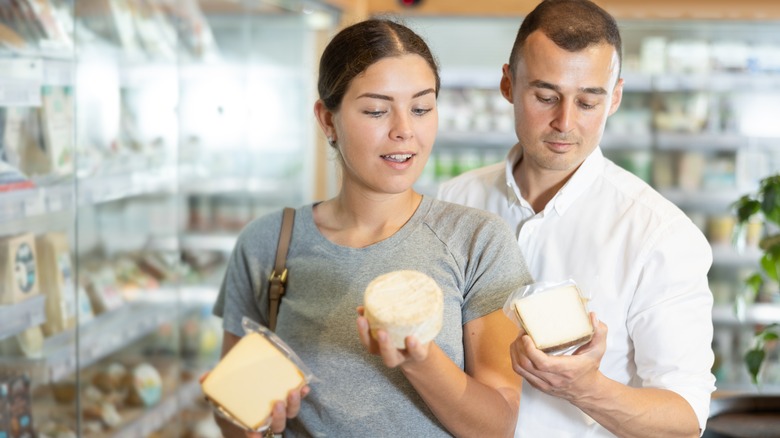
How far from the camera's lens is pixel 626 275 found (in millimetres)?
1670

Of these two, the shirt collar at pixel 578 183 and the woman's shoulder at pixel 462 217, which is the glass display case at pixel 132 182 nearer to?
the woman's shoulder at pixel 462 217

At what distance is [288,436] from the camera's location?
1623 millimetres

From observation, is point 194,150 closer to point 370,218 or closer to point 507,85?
point 507,85

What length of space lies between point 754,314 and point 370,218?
401cm

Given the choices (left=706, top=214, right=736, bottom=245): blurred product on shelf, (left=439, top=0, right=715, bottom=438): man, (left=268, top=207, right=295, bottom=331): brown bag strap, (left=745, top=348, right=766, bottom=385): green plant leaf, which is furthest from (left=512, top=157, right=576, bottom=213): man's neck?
(left=706, top=214, right=736, bottom=245): blurred product on shelf

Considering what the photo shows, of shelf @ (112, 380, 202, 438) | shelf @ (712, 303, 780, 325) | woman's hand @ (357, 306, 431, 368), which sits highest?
woman's hand @ (357, 306, 431, 368)

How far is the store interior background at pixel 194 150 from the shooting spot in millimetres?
2525

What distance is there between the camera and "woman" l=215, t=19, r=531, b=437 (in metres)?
1.51

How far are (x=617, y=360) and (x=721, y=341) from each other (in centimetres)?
378

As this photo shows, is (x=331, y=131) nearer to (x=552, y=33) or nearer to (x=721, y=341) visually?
(x=552, y=33)

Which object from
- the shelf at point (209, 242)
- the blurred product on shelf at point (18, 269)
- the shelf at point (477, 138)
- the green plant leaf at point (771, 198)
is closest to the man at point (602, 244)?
the green plant leaf at point (771, 198)

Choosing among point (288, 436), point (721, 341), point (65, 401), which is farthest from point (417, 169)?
point (721, 341)

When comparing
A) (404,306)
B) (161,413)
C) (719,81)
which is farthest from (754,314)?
(404,306)

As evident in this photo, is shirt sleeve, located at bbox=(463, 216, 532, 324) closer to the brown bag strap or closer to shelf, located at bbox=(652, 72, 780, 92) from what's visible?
the brown bag strap
